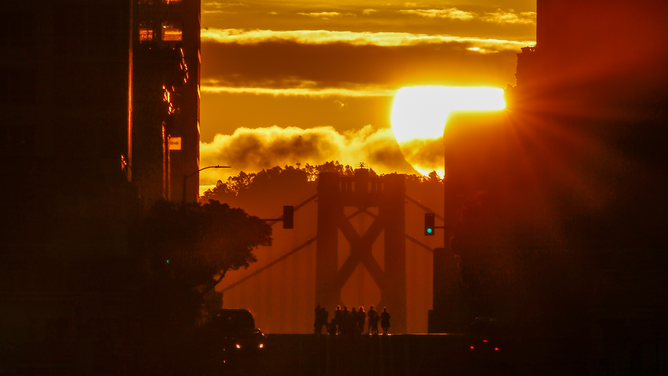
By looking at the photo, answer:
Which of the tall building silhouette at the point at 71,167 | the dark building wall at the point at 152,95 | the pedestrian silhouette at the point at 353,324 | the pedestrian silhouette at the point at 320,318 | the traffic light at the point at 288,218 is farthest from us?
the dark building wall at the point at 152,95

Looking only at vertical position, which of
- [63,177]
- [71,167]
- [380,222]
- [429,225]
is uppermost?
[71,167]

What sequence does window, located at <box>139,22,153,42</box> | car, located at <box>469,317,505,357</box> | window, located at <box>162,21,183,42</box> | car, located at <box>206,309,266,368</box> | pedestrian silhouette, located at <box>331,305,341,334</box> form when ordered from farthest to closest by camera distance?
window, located at <box>162,21,183,42</box> → window, located at <box>139,22,153,42</box> → pedestrian silhouette, located at <box>331,305,341,334</box> → car, located at <box>469,317,505,357</box> → car, located at <box>206,309,266,368</box>

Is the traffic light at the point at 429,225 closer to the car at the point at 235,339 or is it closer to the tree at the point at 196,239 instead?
the tree at the point at 196,239

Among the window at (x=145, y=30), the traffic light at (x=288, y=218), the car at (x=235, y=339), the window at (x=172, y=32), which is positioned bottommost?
the car at (x=235, y=339)

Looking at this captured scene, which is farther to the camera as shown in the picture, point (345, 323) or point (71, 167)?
point (345, 323)

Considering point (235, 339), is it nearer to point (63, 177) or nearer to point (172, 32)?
point (63, 177)

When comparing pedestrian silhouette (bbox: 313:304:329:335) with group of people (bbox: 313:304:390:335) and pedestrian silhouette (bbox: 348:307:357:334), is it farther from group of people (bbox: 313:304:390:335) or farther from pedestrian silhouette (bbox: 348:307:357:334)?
pedestrian silhouette (bbox: 348:307:357:334)

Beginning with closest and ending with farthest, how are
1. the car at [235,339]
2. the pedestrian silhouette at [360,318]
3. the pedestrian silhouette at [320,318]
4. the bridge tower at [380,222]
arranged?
the car at [235,339] < the pedestrian silhouette at [360,318] < the pedestrian silhouette at [320,318] < the bridge tower at [380,222]

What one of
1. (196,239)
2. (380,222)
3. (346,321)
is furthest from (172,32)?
(346,321)

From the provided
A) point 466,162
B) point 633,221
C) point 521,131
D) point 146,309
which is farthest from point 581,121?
point 466,162

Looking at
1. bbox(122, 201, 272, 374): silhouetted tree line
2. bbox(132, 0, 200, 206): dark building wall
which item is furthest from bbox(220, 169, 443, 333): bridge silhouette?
bbox(122, 201, 272, 374): silhouetted tree line

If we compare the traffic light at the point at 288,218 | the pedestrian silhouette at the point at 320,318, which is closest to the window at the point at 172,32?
the pedestrian silhouette at the point at 320,318

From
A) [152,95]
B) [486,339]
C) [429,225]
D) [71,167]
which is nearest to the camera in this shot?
[486,339]

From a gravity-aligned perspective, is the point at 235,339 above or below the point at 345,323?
above
